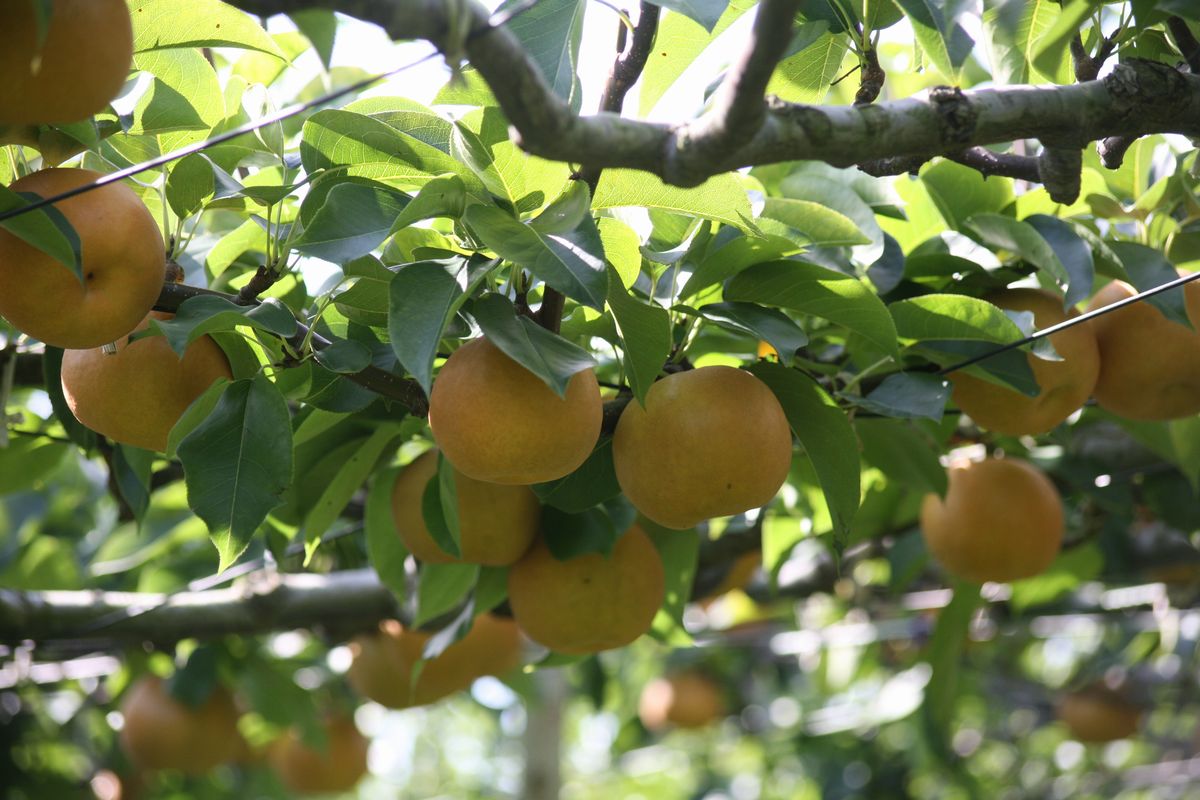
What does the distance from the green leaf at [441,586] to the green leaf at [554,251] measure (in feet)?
2.51

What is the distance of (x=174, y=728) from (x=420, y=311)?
190cm

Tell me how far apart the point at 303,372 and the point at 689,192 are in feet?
1.39

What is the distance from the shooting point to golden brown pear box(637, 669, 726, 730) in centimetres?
387

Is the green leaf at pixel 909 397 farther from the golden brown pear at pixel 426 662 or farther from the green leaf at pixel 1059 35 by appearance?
the golden brown pear at pixel 426 662

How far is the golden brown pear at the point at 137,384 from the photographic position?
108 centimetres

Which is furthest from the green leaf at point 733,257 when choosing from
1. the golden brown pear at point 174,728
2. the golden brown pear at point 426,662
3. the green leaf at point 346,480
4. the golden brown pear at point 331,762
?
the golden brown pear at point 331,762

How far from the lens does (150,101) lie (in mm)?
1175

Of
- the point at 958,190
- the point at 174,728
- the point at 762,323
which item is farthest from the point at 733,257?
the point at 174,728

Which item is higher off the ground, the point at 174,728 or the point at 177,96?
the point at 177,96

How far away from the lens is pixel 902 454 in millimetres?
1479

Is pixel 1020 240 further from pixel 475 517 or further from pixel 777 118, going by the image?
pixel 475 517

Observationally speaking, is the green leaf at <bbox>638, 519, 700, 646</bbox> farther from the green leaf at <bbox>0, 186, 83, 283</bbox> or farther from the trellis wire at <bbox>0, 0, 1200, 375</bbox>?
the green leaf at <bbox>0, 186, 83, 283</bbox>

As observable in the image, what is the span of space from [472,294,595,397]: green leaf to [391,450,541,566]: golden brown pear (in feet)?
1.12

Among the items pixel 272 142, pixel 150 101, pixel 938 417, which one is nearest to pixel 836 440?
pixel 938 417
